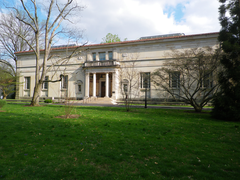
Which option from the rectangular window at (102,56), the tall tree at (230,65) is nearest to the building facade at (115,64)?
the rectangular window at (102,56)

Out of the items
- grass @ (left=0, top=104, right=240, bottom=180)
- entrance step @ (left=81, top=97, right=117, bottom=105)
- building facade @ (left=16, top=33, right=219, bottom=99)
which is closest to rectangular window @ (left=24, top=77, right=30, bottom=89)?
building facade @ (left=16, top=33, right=219, bottom=99)

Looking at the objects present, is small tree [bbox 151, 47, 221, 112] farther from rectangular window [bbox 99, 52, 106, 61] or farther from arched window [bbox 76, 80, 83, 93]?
arched window [bbox 76, 80, 83, 93]

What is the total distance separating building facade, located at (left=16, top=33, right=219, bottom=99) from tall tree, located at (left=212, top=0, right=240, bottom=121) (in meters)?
14.5

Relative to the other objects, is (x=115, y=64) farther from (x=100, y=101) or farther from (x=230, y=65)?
(x=230, y=65)

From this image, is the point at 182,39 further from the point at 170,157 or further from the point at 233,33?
the point at 170,157

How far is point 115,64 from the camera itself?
2844 centimetres

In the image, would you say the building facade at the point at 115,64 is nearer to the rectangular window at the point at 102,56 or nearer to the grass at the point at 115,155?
the rectangular window at the point at 102,56

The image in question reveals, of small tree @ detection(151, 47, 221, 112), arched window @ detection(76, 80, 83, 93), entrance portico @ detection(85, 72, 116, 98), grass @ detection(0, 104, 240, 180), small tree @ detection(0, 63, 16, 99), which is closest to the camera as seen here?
grass @ detection(0, 104, 240, 180)

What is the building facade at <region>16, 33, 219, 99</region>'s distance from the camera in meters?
26.8

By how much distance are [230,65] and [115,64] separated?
19.9 m

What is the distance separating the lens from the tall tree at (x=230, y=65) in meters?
10.0

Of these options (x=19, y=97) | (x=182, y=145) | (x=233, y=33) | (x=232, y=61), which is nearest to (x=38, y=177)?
(x=182, y=145)

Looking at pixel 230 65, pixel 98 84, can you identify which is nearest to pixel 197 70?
pixel 230 65

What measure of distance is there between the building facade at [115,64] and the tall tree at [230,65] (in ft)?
47.7
